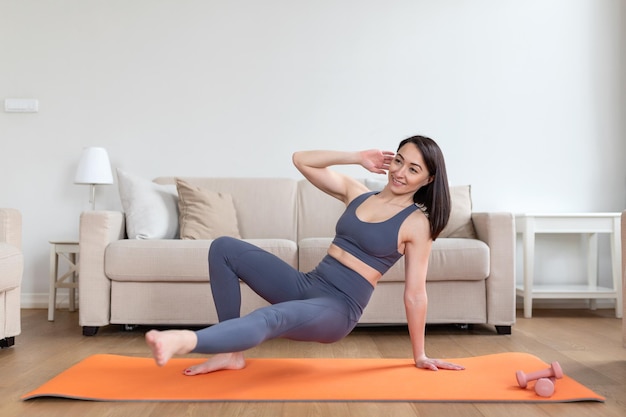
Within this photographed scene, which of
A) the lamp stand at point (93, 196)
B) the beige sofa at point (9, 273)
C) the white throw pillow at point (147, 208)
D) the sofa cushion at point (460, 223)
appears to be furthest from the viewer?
the lamp stand at point (93, 196)

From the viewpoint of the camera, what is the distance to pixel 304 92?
15.1 ft

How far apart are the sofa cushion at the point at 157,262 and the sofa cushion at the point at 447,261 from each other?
535mm

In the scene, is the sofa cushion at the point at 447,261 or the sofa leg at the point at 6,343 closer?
the sofa leg at the point at 6,343

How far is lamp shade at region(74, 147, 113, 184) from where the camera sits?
13.8 ft

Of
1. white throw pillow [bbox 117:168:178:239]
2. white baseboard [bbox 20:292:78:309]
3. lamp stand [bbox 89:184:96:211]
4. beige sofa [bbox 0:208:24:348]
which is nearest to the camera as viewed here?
beige sofa [bbox 0:208:24:348]

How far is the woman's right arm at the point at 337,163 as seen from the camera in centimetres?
232

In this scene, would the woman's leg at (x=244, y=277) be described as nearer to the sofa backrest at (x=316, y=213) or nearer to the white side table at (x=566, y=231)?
the sofa backrest at (x=316, y=213)

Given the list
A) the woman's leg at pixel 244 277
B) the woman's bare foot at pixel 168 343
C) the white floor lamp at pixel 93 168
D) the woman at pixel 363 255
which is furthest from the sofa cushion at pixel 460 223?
the woman's bare foot at pixel 168 343

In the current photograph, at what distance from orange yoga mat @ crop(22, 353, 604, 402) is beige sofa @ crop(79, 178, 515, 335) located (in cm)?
78

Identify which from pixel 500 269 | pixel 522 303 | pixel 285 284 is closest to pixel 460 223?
pixel 500 269

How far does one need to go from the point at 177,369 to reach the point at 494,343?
1.59 metres

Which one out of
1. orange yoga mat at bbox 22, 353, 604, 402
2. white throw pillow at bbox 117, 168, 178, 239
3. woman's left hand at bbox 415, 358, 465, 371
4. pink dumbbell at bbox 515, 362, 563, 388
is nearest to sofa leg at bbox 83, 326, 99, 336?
white throw pillow at bbox 117, 168, 178, 239

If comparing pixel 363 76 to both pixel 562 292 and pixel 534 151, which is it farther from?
pixel 562 292

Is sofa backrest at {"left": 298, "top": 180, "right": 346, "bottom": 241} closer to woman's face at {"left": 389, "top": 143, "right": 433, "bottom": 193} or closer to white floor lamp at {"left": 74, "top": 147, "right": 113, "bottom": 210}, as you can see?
white floor lamp at {"left": 74, "top": 147, "right": 113, "bottom": 210}
